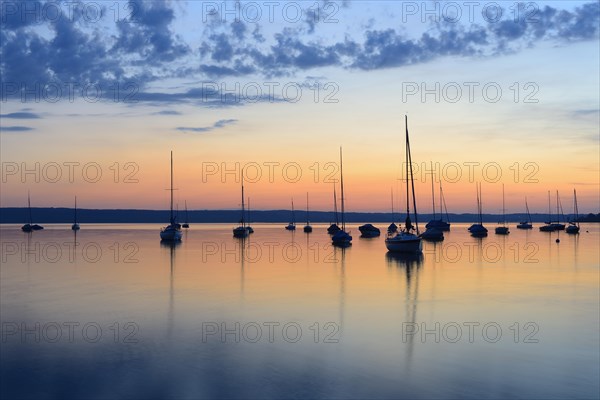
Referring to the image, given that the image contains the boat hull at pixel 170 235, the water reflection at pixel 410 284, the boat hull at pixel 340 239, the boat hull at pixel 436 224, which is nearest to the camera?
the water reflection at pixel 410 284

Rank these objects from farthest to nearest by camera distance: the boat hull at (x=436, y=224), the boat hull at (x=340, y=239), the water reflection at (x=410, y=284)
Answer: the boat hull at (x=436, y=224), the boat hull at (x=340, y=239), the water reflection at (x=410, y=284)

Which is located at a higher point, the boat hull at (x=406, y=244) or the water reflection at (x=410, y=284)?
the boat hull at (x=406, y=244)

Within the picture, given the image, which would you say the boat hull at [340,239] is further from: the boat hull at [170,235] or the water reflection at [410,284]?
the boat hull at [170,235]

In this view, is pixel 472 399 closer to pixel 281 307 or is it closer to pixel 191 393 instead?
pixel 191 393

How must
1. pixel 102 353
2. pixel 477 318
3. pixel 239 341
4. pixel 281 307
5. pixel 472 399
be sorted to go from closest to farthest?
1. pixel 472 399
2. pixel 102 353
3. pixel 239 341
4. pixel 477 318
5. pixel 281 307

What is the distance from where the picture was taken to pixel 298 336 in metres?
A: 20.1

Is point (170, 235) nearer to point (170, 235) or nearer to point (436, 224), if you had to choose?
point (170, 235)

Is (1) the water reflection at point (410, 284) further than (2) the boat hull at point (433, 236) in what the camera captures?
No

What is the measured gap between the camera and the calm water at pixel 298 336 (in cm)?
1409

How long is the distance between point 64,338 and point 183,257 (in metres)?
40.1

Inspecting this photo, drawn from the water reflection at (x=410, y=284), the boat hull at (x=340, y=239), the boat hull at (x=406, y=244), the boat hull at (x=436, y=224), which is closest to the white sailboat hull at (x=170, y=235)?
the boat hull at (x=340, y=239)

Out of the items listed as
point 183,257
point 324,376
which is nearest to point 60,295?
point 324,376

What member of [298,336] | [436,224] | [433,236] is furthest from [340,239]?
[298,336]

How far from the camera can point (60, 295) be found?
99.1 ft
